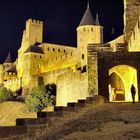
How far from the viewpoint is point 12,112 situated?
34.2 m

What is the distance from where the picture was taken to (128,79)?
24.2 metres

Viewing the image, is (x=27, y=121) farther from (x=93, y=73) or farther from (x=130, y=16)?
Answer: (x=130, y=16)

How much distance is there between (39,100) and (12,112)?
102 inches

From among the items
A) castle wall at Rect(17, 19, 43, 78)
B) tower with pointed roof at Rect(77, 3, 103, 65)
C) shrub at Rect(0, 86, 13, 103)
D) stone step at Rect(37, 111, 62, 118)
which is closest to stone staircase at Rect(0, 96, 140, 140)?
stone step at Rect(37, 111, 62, 118)

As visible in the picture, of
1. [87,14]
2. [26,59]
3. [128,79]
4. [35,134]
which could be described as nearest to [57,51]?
[26,59]

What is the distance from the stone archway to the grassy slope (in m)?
8.69

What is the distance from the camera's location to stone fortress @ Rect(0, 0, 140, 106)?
69.2 ft

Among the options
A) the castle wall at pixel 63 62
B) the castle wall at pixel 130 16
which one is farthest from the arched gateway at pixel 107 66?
the castle wall at pixel 63 62

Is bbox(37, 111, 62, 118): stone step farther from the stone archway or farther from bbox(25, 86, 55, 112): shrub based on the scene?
bbox(25, 86, 55, 112): shrub

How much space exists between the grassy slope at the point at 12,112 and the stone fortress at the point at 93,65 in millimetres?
2967

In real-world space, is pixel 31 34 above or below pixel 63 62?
above

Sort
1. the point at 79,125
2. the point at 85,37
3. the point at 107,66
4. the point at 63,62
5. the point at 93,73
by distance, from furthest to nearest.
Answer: the point at 63,62 < the point at 85,37 < the point at 93,73 < the point at 107,66 < the point at 79,125

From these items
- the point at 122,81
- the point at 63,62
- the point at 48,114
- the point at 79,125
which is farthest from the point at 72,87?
the point at 79,125

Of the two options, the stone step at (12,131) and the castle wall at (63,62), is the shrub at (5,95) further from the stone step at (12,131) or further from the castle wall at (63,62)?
the stone step at (12,131)
